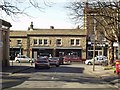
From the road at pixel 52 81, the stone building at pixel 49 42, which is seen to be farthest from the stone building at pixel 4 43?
the stone building at pixel 49 42

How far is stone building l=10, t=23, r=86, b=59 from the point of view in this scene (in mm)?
83000

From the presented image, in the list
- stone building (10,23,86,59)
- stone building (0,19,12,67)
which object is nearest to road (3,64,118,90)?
stone building (0,19,12,67)

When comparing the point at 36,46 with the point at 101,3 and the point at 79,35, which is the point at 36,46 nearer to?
the point at 79,35

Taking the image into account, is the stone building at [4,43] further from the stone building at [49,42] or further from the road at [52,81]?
the stone building at [49,42]

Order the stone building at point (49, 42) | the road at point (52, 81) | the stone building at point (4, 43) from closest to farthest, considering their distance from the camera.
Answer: the road at point (52, 81), the stone building at point (4, 43), the stone building at point (49, 42)

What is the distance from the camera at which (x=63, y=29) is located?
8788cm

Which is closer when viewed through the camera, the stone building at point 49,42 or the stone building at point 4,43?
the stone building at point 4,43

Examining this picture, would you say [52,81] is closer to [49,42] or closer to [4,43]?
[4,43]

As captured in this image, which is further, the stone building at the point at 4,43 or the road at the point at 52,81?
the stone building at the point at 4,43

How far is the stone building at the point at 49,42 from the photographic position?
83.0 m

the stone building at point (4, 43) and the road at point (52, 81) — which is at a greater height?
the stone building at point (4, 43)

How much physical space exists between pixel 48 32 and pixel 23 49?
719cm

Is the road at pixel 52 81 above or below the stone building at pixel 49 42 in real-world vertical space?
below

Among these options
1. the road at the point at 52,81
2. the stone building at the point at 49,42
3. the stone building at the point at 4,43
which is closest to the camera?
the road at the point at 52,81
